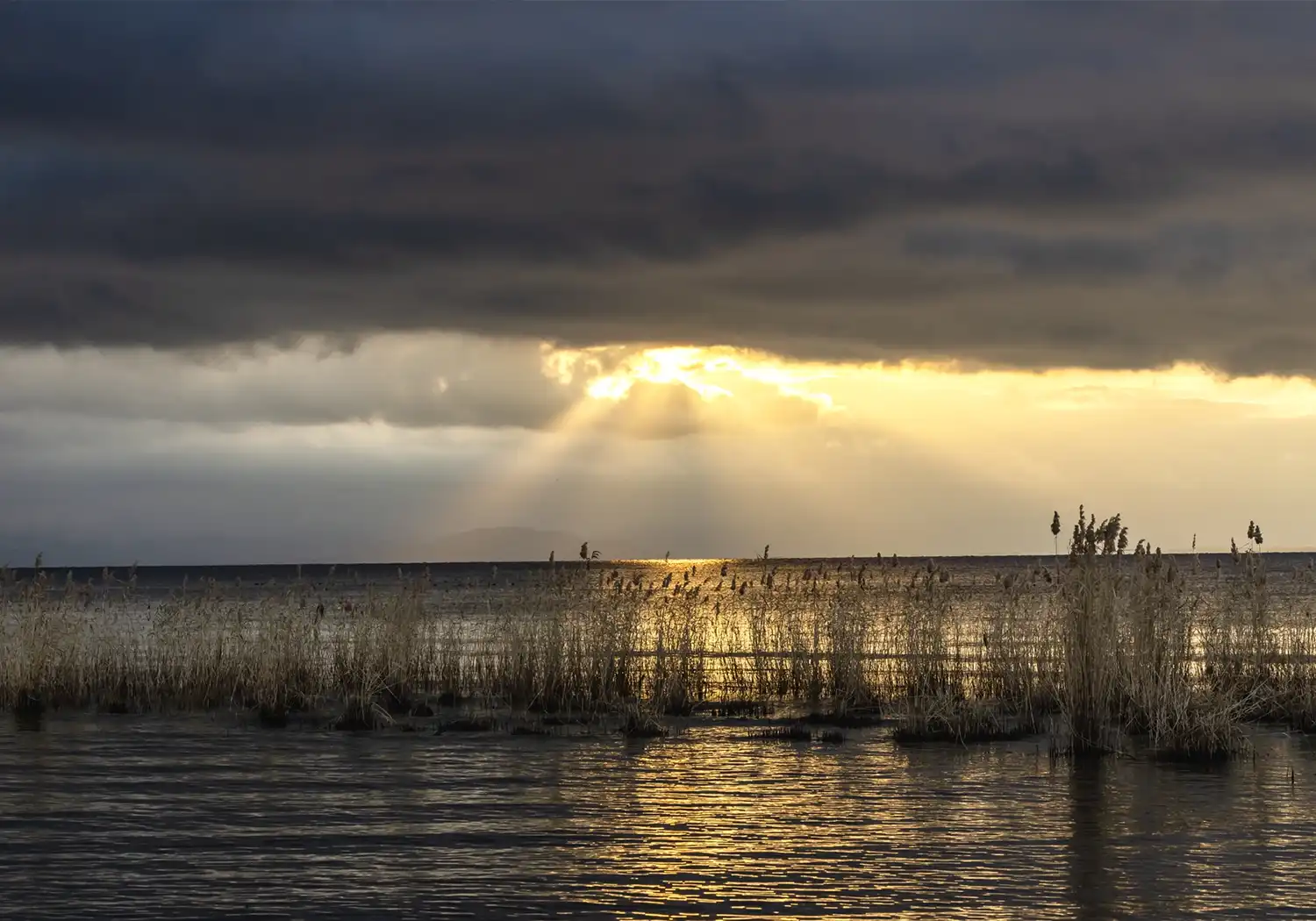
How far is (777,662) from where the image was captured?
27.1 metres

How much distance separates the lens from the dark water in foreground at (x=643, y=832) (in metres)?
11.7

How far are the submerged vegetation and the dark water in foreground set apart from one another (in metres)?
1.48

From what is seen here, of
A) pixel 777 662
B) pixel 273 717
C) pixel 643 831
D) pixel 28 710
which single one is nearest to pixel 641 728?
pixel 777 662

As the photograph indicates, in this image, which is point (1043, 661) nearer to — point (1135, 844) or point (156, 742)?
point (1135, 844)

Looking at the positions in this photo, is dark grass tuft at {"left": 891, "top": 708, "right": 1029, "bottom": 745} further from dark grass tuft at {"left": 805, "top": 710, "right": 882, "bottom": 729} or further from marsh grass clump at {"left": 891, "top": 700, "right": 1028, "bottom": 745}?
dark grass tuft at {"left": 805, "top": 710, "right": 882, "bottom": 729}

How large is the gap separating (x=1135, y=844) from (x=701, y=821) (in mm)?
4337

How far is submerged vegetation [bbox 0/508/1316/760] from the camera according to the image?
1964 centimetres

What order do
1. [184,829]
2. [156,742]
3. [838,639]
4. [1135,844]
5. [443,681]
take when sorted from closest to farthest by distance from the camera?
Answer: [1135,844]
[184,829]
[156,742]
[838,639]
[443,681]

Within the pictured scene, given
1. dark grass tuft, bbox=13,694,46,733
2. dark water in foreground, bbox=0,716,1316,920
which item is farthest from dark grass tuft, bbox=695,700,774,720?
dark grass tuft, bbox=13,694,46,733

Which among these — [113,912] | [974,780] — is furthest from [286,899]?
[974,780]

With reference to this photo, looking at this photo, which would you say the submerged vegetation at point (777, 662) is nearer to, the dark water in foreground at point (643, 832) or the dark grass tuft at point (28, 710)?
the dark grass tuft at point (28, 710)

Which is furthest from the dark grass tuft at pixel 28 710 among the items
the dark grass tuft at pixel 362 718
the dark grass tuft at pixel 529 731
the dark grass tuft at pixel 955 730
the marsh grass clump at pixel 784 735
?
the dark grass tuft at pixel 955 730

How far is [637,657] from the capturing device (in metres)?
25.2

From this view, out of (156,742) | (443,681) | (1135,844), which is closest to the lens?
(1135,844)
